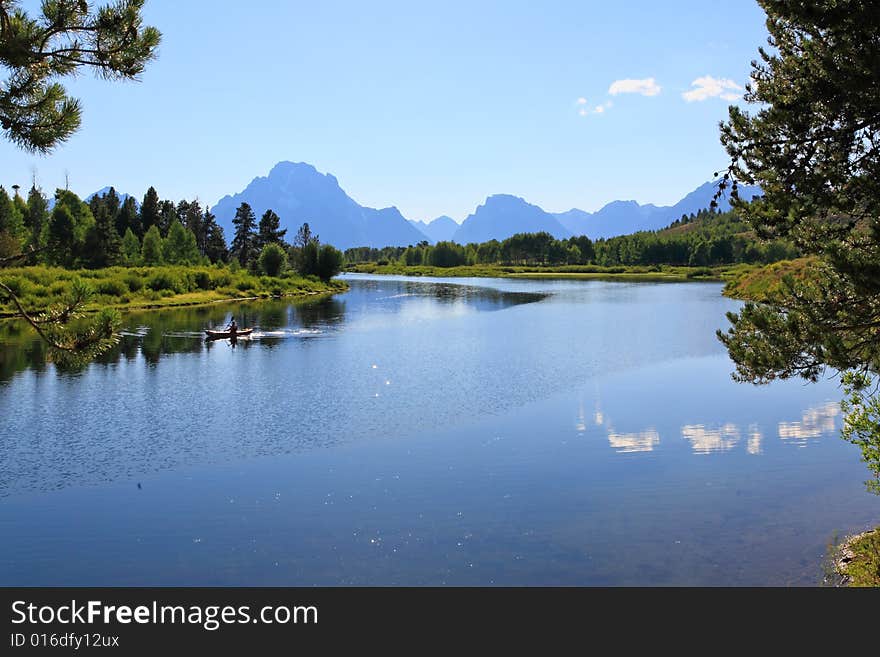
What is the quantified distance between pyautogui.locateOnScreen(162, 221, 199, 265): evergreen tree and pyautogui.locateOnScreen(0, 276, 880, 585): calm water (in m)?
103

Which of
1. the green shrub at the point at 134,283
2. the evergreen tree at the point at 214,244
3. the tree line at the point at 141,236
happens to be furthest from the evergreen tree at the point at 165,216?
the green shrub at the point at 134,283

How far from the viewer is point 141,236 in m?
169

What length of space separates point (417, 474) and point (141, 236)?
163557mm

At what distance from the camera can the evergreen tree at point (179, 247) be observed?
151 meters

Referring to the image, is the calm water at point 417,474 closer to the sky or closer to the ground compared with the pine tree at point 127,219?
closer to the ground

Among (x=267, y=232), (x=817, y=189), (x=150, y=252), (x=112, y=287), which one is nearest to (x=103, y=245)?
(x=150, y=252)

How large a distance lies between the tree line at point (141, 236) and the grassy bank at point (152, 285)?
25.5 feet

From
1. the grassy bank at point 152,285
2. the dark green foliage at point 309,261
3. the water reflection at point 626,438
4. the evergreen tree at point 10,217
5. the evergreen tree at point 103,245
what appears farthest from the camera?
the dark green foliage at point 309,261

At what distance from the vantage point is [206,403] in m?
38.1

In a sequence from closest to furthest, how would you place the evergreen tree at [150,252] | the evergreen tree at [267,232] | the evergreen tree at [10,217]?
the evergreen tree at [10,217] < the evergreen tree at [150,252] < the evergreen tree at [267,232]

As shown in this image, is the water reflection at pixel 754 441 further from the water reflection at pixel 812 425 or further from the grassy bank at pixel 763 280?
the grassy bank at pixel 763 280

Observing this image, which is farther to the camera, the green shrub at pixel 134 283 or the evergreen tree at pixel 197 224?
the evergreen tree at pixel 197 224

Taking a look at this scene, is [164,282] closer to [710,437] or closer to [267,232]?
[267,232]
